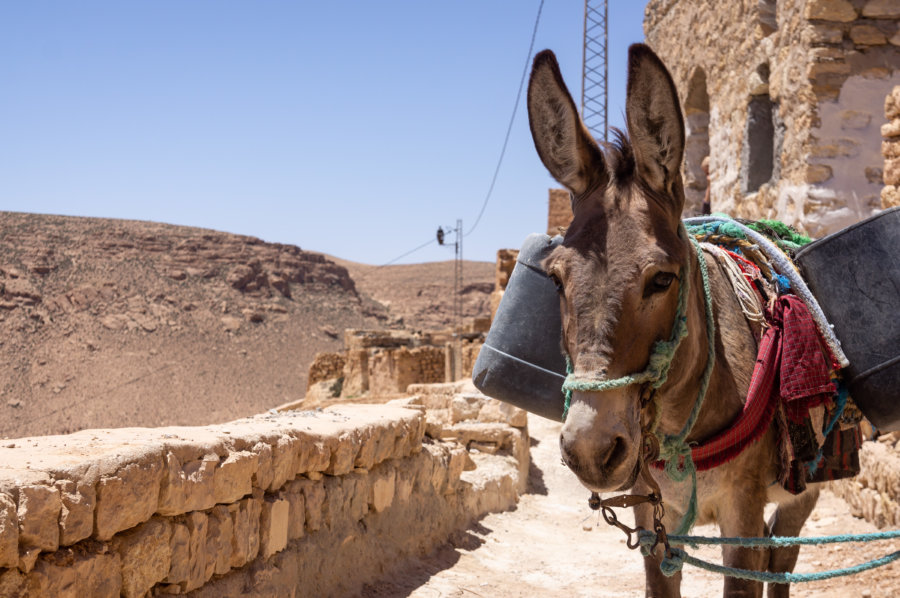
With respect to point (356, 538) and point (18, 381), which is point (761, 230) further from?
point (18, 381)

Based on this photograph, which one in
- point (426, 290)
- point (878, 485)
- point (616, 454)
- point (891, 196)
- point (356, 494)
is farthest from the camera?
point (426, 290)

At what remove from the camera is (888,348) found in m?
2.97

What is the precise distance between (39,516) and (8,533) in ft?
0.43

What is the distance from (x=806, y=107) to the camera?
790 cm

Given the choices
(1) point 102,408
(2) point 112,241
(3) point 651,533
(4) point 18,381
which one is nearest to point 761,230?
(3) point 651,533

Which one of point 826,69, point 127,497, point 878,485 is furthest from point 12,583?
point 826,69

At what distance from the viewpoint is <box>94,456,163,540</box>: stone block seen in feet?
8.76

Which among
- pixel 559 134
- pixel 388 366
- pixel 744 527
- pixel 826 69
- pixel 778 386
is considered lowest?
pixel 388 366

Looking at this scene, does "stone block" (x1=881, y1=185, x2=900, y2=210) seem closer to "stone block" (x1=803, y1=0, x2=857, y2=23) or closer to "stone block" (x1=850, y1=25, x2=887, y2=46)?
"stone block" (x1=850, y1=25, x2=887, y2=46)

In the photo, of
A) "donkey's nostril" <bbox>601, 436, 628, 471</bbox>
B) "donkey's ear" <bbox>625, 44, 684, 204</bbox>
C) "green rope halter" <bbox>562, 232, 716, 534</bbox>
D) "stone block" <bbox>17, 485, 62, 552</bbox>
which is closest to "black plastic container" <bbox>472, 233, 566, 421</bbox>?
"green rope halter" <bbox>562, 232, 716, 534</bbox>

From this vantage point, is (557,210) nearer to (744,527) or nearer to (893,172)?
(893,172)

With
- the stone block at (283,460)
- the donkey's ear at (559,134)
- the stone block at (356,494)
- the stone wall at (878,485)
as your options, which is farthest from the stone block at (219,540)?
the stone wall at (878,485)

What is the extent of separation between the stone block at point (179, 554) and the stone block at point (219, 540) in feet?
0.49

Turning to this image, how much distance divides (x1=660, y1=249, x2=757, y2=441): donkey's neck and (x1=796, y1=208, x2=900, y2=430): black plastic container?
1.28 ft
